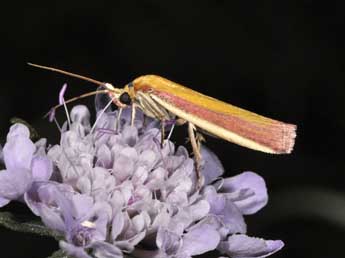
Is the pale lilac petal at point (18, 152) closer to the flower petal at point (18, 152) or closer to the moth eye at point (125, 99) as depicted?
the flower petal at point (18, 152)

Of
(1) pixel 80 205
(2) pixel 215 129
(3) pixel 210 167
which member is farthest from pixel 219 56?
(1) pixel 80 205

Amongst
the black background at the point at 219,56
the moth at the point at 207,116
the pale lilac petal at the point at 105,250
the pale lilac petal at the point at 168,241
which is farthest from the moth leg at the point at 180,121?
the black background at the point at 219,56

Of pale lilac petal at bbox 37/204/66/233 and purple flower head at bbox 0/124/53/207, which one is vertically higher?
purple flower head at bbox 0/124/53/207

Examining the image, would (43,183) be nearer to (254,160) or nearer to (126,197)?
(126,197)

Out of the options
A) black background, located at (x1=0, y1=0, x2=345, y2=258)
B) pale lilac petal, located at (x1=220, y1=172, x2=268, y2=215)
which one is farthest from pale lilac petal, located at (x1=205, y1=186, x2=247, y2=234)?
black background, located at (x1=0, y1=0, x2=345, y2=258)

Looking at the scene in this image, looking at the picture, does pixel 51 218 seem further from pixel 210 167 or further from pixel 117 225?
pixel 210 167

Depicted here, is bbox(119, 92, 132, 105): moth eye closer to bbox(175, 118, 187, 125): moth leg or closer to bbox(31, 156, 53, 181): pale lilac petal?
bbox(175, 118, 187, 125): moth leg

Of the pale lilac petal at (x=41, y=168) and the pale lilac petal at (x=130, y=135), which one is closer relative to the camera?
the pale lilac petal at (x=41, y=168)
